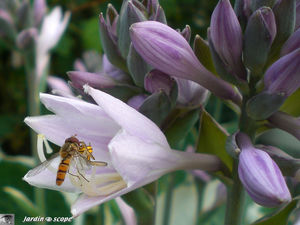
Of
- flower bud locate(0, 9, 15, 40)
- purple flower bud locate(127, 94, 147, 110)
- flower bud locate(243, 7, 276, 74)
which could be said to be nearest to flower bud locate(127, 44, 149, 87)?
purple flower bud locate(127, 94, 147, 110)

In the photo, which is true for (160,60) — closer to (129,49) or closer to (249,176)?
(129,49)

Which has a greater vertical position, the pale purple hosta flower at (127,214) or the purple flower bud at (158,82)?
the purple flower bud at (158,82)

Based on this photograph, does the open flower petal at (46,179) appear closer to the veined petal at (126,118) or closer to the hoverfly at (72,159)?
the hoverfly at (72,159)

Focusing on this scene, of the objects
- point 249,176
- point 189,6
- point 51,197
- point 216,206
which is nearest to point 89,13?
point 189,6

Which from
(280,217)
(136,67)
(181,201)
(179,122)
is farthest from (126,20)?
(181,201)

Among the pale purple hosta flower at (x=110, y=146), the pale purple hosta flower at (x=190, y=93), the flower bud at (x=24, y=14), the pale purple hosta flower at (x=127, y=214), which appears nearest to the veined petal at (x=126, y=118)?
the pale purple hosta flower at (x=110, y=146)

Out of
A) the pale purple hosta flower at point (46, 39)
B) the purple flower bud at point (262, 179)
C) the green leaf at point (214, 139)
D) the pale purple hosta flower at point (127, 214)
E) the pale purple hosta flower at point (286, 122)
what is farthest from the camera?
the pale purple hosta flower at point (46, 39)
